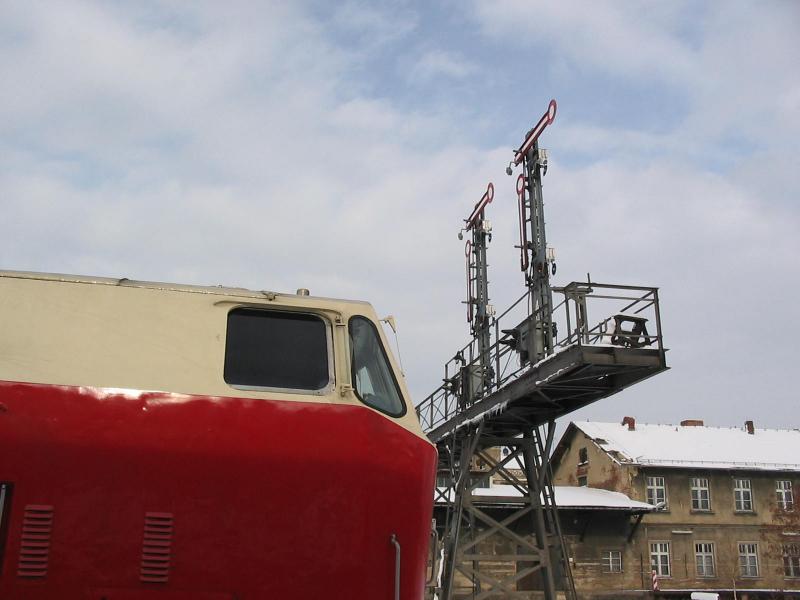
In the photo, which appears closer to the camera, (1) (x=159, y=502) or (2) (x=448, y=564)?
(1) (x=159, y=502)

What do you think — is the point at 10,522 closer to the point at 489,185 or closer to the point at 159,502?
the point at 159,502

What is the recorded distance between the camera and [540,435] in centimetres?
1781

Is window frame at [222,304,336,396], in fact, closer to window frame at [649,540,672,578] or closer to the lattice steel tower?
the lattice steel tower

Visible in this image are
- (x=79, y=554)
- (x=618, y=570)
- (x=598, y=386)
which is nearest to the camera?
(x=79, y=554)

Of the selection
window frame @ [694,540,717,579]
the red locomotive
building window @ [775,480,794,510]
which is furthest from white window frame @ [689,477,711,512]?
the red locomotive

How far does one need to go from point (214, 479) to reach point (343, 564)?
0.92 metres

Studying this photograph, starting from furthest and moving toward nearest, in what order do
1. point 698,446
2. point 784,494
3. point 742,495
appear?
point 698,446, point 784,494, point 742,495

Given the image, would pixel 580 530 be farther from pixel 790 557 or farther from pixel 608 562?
pixel 790 557

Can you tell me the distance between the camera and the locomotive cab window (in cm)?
493

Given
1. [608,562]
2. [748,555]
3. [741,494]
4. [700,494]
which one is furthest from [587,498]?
[748,555]

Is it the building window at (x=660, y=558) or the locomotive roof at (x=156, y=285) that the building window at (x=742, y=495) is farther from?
the locomotive roof at (x=156, y=285)

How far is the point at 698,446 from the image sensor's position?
130 feet

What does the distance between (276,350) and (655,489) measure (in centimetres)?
3585

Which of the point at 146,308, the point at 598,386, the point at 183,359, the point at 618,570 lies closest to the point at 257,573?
the point at 183,359
